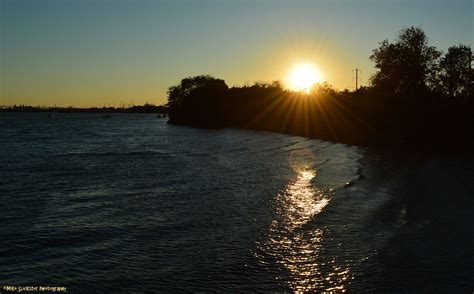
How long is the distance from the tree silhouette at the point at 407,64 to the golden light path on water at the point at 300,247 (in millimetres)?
64728

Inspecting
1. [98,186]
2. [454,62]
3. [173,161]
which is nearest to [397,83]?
[454,62]

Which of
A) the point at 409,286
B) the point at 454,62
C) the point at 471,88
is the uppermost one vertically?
the point at 454,62

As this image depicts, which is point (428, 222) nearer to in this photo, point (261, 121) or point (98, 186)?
point (98, 186)

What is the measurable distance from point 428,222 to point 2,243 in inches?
617

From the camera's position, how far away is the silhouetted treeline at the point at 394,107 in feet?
207

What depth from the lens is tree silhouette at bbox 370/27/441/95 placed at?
80.0m

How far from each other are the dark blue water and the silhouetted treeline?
120 feet

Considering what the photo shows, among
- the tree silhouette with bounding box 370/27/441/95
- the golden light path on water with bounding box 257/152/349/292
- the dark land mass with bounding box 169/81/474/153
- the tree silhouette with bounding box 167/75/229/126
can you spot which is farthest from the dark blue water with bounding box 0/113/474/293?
the tree silhouette with bounding box 167/75/229/126

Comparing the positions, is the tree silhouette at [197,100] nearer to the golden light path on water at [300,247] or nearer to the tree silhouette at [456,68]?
the tree silhouette at [456,68]

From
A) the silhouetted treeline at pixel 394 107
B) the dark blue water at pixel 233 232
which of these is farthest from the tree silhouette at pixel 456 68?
the dark blue water at pixel 233 232

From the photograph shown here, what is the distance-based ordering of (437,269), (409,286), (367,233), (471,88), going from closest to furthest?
(409,286), (437,269), (367,233), (471,88)

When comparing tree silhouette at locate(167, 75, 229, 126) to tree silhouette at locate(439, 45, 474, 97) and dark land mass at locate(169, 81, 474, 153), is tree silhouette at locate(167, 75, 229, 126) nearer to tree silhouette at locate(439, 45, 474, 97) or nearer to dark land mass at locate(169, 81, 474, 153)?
dark land mass at locate(169, 81, 474, 153)

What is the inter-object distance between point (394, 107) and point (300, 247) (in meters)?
63.2

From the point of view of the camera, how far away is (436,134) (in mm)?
63125
